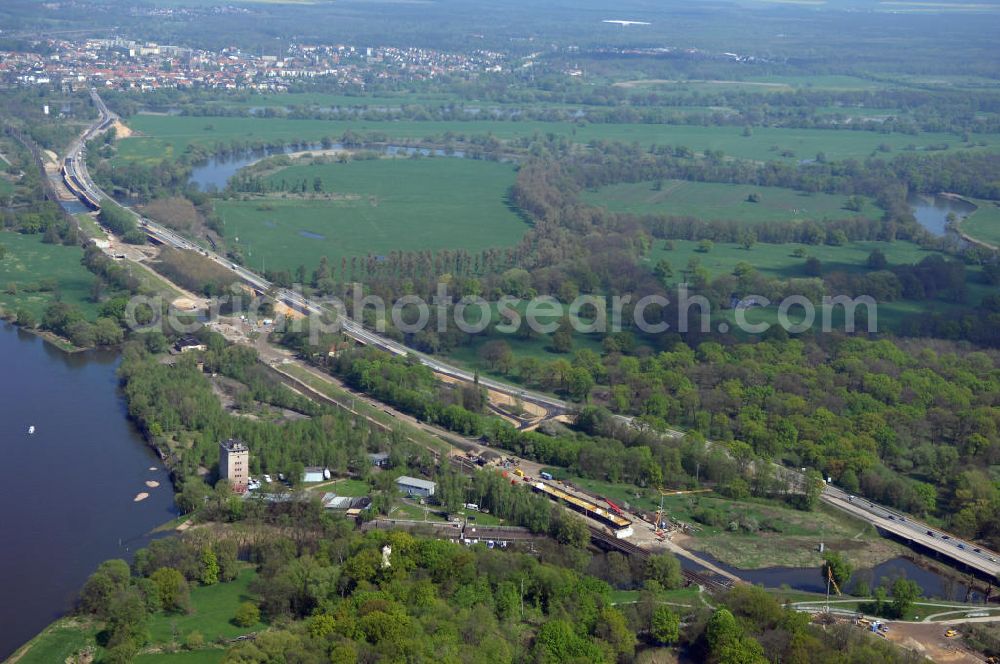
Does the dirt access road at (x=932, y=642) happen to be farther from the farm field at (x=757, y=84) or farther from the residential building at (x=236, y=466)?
the farm field at (x=757, y=84)

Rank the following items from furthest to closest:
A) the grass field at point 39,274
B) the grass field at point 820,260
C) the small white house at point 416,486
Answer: the grass field at point 820,260 → the grass field at point 39,274 → the small white house at point 416,486

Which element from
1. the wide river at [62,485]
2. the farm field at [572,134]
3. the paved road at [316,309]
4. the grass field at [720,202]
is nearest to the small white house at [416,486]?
the wide river at [62,485]

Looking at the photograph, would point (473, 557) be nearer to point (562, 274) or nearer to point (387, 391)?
point (387, 391)

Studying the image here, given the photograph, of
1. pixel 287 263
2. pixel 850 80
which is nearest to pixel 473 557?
pixel 287 263

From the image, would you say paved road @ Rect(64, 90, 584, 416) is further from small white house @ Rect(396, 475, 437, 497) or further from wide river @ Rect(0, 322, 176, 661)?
wide river @ Rect(0, 322, 176, 661)

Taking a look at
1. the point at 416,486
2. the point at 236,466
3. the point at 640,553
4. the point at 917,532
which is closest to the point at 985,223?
the point at 917,532

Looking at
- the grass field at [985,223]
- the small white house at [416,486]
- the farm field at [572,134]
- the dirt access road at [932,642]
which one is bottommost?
the dirt access road at [932,642]

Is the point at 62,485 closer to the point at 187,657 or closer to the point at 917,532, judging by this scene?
the point at 187,657
